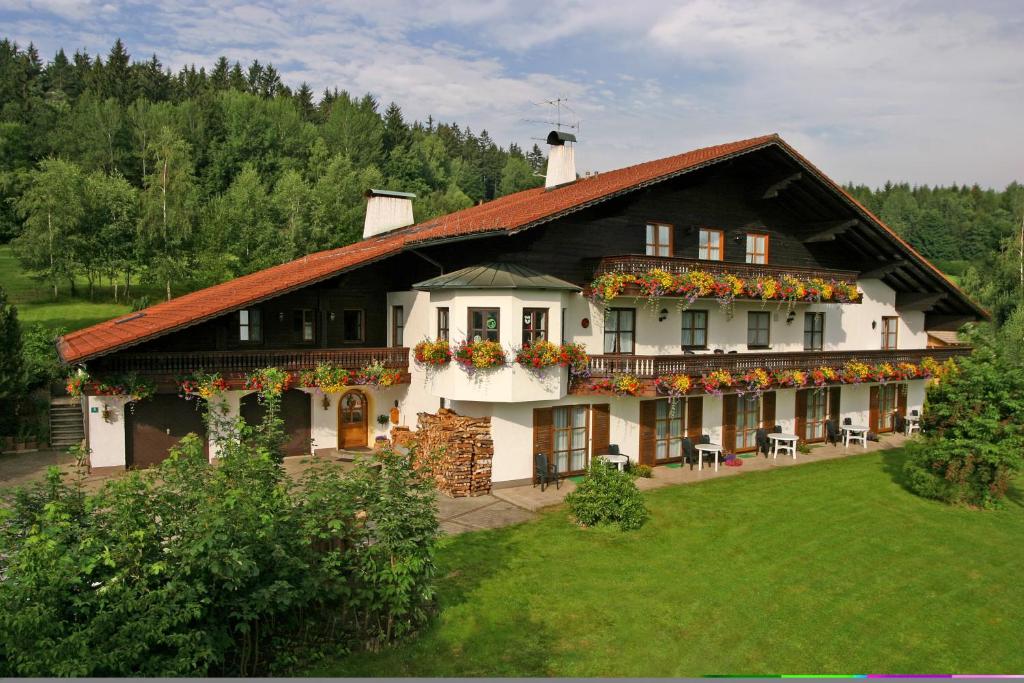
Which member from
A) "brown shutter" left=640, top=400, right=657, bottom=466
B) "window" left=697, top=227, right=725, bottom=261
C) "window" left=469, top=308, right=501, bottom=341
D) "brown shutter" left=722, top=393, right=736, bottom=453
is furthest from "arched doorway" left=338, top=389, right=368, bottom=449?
"window" left=697, top=227, right=725, bottom=261

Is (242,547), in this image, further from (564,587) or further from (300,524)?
(564,587)

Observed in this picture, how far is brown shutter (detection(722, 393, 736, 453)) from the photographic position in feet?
72.3

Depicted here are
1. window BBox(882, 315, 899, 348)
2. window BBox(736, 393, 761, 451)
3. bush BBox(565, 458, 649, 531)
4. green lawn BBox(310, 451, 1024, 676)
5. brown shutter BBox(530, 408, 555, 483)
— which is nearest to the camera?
green lawn BBox(310, 451, 1024, 676)

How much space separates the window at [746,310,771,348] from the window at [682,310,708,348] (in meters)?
2.02

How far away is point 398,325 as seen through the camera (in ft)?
71.4

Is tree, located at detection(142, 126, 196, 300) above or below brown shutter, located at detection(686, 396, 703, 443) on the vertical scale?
above

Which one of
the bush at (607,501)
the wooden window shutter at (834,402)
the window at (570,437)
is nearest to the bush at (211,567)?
the bush at (607,501)

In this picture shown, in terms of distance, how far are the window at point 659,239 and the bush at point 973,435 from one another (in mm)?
7983

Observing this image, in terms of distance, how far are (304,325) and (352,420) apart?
3255 mm

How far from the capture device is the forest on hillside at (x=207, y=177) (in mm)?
44906

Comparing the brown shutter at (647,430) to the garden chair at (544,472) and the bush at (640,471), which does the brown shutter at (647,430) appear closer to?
the bush at (640,471)

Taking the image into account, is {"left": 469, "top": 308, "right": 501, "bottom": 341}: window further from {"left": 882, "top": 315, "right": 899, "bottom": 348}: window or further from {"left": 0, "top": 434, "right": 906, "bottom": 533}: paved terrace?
{"left": 882, "top": 315, "right": 899, "bottom": 348}: window

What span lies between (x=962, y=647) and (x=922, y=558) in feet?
12.8

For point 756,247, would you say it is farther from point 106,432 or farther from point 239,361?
point 106,432
